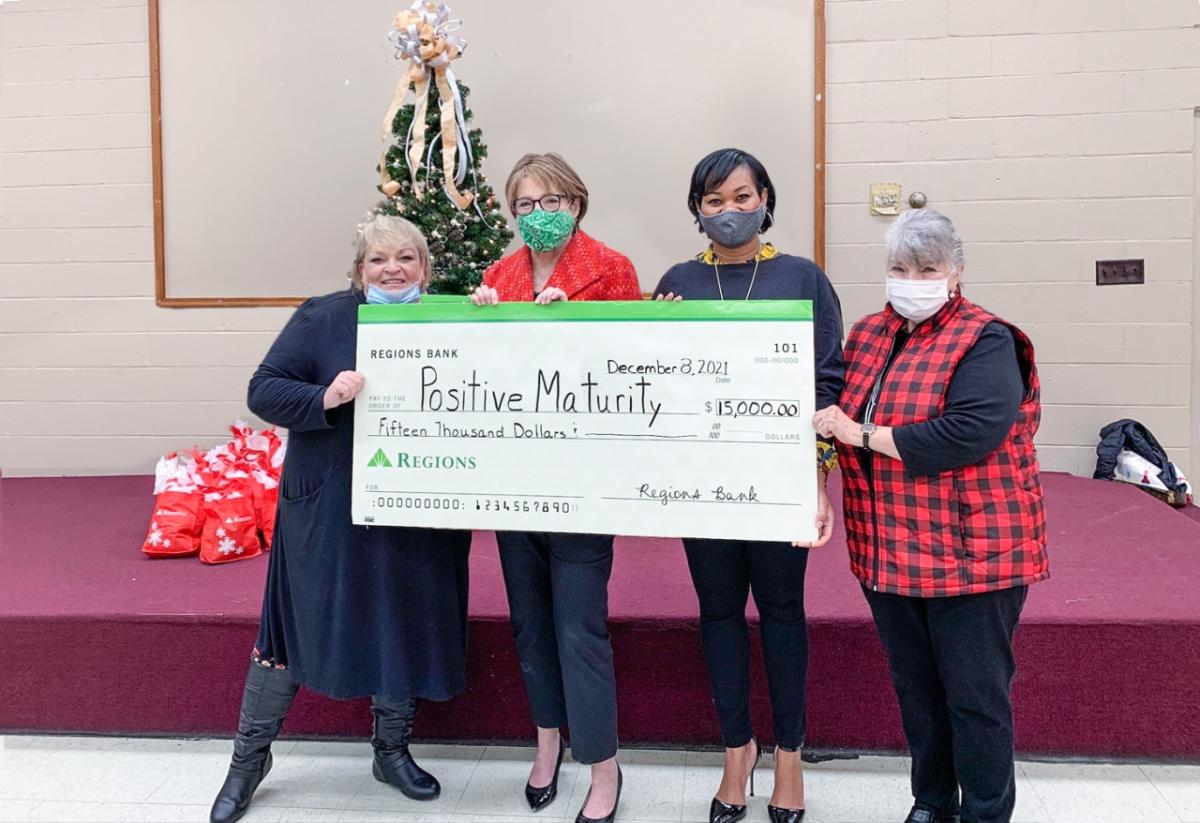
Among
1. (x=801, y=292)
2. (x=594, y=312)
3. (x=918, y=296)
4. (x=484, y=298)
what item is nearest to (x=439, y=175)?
(x=484, y=298)

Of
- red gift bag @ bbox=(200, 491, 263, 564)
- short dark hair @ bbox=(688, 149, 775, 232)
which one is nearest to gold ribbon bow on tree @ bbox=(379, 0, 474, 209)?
red gift bag @ bbox=(200, 491, 263, 564)

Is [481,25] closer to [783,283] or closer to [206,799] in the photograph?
[783,283]

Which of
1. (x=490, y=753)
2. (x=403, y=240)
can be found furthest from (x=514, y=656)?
(x=403, y=240)

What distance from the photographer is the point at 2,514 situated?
3223 millimetres

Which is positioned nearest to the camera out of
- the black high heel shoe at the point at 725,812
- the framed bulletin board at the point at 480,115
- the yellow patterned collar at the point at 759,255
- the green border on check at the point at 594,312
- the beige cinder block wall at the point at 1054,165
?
the green border on check at the point at 594,312

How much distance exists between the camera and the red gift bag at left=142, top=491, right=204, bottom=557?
255 centimetres

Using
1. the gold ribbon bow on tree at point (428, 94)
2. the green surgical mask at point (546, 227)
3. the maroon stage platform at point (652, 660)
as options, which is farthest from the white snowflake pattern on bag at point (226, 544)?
the green surgical mask at point (546, 227)

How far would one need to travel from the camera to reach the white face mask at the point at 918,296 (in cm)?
142

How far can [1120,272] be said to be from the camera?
12.0 ft

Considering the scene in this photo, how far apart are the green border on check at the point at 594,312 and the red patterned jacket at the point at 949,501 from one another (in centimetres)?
22

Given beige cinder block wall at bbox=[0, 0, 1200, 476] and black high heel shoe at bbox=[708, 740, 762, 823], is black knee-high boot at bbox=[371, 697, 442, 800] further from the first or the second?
beige cinder block wall at bbox=[0, 0, 1200, 476]

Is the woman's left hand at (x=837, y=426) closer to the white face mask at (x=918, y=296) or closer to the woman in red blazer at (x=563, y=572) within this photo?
the white face mask at (x=918, y=296)

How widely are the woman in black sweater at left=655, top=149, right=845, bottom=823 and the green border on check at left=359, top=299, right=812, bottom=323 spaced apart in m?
0.07

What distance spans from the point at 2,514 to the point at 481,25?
276 centimetres
